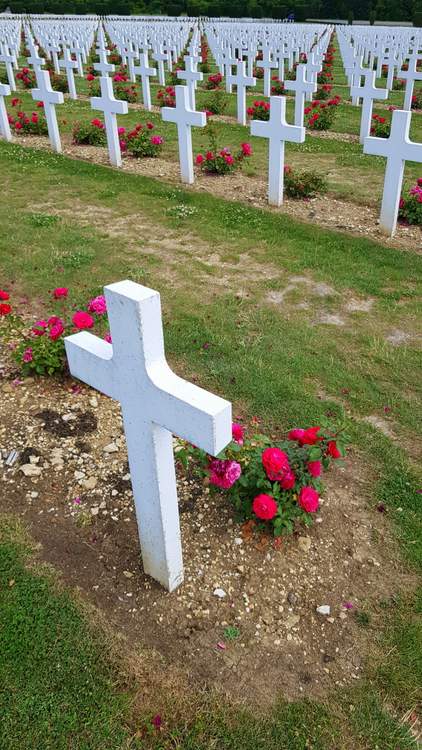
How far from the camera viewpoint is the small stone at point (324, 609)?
8.91 ft

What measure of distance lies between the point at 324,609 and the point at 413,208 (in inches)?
230

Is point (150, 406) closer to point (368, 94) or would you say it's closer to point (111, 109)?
point (111, 109)

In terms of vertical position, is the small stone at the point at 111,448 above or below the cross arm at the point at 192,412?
below

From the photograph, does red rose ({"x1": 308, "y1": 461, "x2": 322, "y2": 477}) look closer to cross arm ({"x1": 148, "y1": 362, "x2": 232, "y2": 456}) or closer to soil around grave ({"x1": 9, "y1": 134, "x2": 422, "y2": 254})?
cross arm ({"x1": 148, "y1": 362, "x2": 232, "y2": 456})

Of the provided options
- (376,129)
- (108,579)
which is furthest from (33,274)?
(376,129)

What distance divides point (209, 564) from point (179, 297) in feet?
10.2

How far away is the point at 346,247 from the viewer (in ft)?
21.9

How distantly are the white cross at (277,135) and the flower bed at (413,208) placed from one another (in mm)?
1515

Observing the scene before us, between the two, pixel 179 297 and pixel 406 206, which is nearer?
pixel 179 297

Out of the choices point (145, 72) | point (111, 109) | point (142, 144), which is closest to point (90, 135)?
point (142, 144)

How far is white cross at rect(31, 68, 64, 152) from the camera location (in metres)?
9.80

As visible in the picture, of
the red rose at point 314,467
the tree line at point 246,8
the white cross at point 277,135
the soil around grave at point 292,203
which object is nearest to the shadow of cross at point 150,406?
the red rose at point 314,467

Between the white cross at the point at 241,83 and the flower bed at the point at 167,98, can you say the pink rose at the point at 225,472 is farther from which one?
the flower bed at the point at 167,98

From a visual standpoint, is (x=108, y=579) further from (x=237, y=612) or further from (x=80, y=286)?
(x=80, y=286)
